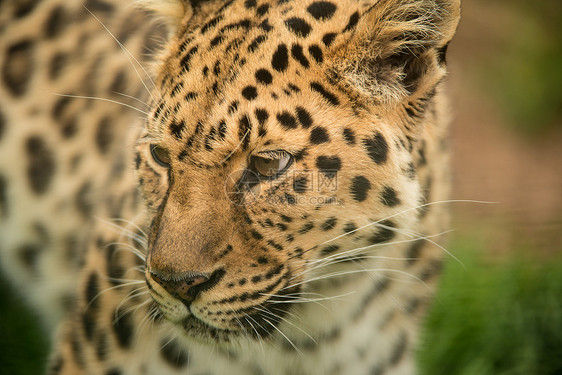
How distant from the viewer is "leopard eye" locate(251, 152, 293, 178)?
2.62 meters

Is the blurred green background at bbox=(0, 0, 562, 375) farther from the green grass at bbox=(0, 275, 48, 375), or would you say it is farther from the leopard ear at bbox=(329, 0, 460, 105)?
the leopard ear at bbox=(329, 0, 460, 105)

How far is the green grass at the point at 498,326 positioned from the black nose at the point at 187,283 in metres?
1.95

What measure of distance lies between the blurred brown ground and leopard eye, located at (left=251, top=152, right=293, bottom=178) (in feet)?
10.3

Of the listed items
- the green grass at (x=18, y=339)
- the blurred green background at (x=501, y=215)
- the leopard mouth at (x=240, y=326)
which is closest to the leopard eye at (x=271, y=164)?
the leopard mouth at (x=240, y=326)

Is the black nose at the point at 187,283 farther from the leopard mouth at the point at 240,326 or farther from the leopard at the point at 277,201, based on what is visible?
the leopard mouth at the point at 240,326

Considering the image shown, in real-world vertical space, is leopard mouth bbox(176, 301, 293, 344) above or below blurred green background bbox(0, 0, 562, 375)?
below

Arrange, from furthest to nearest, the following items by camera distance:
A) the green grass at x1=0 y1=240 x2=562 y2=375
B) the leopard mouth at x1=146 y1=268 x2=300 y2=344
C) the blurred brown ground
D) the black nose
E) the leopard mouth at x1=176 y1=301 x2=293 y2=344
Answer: the blurred brown ground < the green grass at x1=0 y1=240 x2=562 y2=375 < the leopard mouth at x1=176 y1=301 x2=293 y2=344 < the leopard mouth at x1=146 y1=268 x2=300 y2=344 < the black nose

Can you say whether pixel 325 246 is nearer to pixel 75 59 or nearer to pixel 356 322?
pixel 356 322

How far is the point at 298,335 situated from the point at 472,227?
2.60 metres

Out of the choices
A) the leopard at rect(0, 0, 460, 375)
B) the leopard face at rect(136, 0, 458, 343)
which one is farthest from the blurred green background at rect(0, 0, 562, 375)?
the leopard face at rect(136, 0, 458, 343)

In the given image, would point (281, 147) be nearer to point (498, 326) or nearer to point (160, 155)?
point (160, 155)

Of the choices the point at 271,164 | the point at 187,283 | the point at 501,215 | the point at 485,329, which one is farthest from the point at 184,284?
the point at 501,215

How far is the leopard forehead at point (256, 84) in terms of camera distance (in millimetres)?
2602

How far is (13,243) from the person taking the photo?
439 cm
